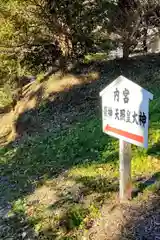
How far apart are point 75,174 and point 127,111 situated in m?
2.37

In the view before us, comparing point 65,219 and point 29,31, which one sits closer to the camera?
point 65,219

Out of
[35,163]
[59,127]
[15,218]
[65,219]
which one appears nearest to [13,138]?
[59,127]

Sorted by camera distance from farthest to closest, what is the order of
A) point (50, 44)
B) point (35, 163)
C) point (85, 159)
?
point (50, 44)
point (35, 163)
point (85, 159)

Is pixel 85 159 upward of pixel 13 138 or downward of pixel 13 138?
upward

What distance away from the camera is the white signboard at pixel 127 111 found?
415 centimetres

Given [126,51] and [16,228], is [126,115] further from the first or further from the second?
[126,51]

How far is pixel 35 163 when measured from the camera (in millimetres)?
7957

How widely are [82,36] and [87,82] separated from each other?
1451 mm

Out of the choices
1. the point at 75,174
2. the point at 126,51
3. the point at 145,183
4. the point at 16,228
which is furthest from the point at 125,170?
the point at 126,51

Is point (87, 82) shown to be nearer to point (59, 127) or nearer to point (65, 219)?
point (59, 127)

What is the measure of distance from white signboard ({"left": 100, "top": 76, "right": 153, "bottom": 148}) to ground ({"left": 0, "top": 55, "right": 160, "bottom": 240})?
0.85 metres

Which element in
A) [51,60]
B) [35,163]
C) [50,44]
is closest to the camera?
[35,163]

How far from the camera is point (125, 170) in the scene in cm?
458

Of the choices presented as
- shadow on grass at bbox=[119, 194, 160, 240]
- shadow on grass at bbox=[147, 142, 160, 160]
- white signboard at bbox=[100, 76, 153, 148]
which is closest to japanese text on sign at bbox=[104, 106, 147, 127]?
white signboard at bbox=[100, 76, 153, 148]
